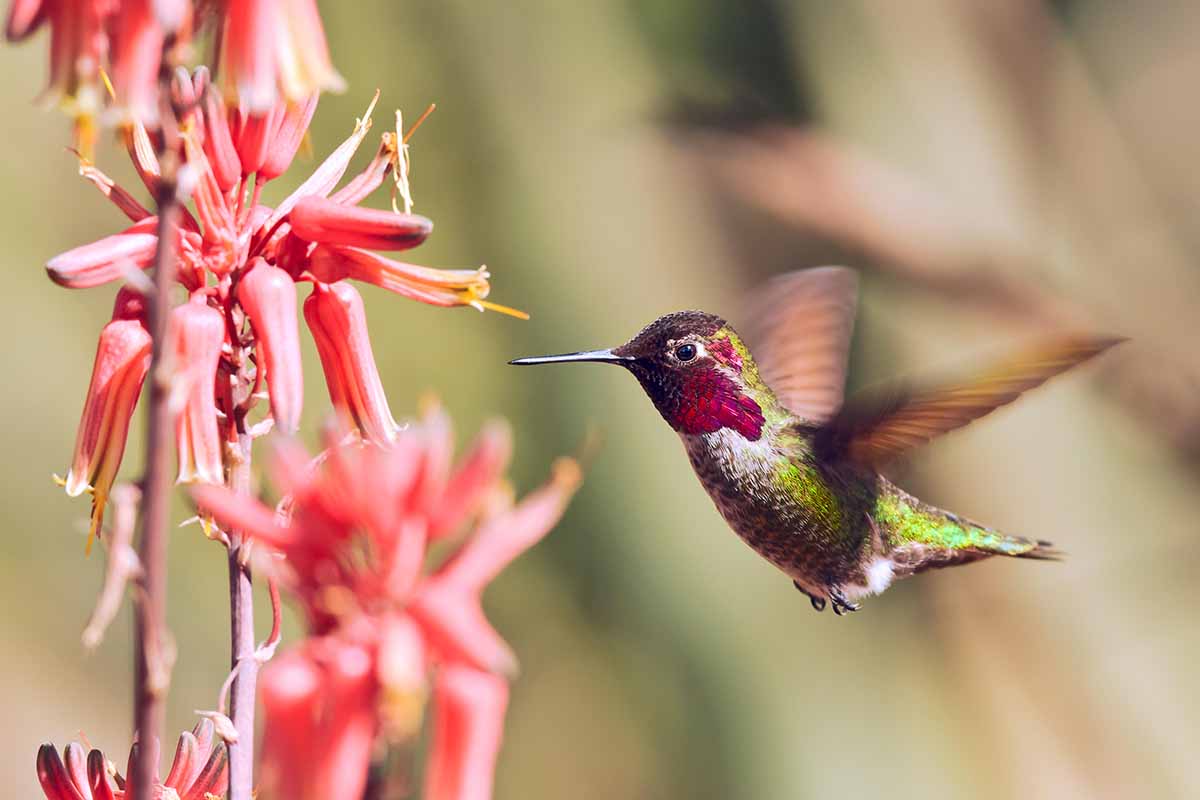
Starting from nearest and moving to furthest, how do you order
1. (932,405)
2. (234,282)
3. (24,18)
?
1. (24,18)
2. (234,282)
3. (932,405)

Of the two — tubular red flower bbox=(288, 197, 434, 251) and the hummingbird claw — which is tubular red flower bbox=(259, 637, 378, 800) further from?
the hummingbird claw

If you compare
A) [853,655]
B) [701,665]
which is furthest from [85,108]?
[853,655]

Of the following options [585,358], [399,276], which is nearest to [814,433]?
[585,358]

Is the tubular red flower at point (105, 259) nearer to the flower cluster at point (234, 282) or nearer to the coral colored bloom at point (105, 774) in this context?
the flower cluster at point (234, 282)

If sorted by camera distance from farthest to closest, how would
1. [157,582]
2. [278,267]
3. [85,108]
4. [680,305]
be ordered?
1. [680,305]
2. [278,267]
3. [85,108]
4. [157,582]

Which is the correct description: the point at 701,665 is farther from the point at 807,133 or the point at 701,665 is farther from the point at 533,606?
the point at 807,133

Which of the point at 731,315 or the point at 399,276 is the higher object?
the point at 731,315

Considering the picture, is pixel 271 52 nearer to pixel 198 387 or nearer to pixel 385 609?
pixel 198 387
